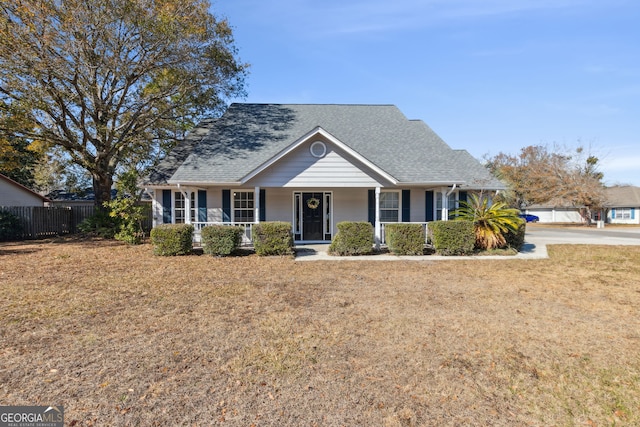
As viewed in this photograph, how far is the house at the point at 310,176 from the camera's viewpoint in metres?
12.6

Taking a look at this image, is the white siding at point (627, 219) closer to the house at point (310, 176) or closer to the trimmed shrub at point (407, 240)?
the house at point (310, 176)

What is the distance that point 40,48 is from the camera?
43.3 feet

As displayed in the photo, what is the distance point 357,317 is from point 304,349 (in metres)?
1.49

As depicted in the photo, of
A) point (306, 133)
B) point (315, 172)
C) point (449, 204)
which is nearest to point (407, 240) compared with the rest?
point (315, 172)

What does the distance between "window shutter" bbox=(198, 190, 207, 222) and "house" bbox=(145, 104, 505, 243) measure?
4 cm

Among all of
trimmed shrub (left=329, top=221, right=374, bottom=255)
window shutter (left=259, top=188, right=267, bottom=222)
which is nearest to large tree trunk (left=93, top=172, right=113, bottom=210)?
window shutter (left=259, top=188, right=267, bottom=222)

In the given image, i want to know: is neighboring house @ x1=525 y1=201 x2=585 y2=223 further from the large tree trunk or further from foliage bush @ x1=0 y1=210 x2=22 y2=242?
foliage bush @ x1=0 y1=210 x2=22 y2=242

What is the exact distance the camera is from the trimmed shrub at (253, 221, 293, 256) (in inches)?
445

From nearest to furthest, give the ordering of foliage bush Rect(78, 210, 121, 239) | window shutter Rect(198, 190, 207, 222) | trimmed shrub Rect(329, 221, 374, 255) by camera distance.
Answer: trimmed shrub Rect(329, 221, 374, 255), window shutter Rect(198, 190, 207, 222), foliage bush Rect(78, 210, 121, 239)

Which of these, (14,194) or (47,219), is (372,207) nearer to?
(47,219)

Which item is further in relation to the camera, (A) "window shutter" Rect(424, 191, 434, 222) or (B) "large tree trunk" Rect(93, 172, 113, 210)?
(B) "large tree trunk" Rect(93, 172, 113, 210)

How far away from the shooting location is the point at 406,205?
14.6 m

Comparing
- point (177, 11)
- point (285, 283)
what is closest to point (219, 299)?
point (285, 283)

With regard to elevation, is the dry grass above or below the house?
below
